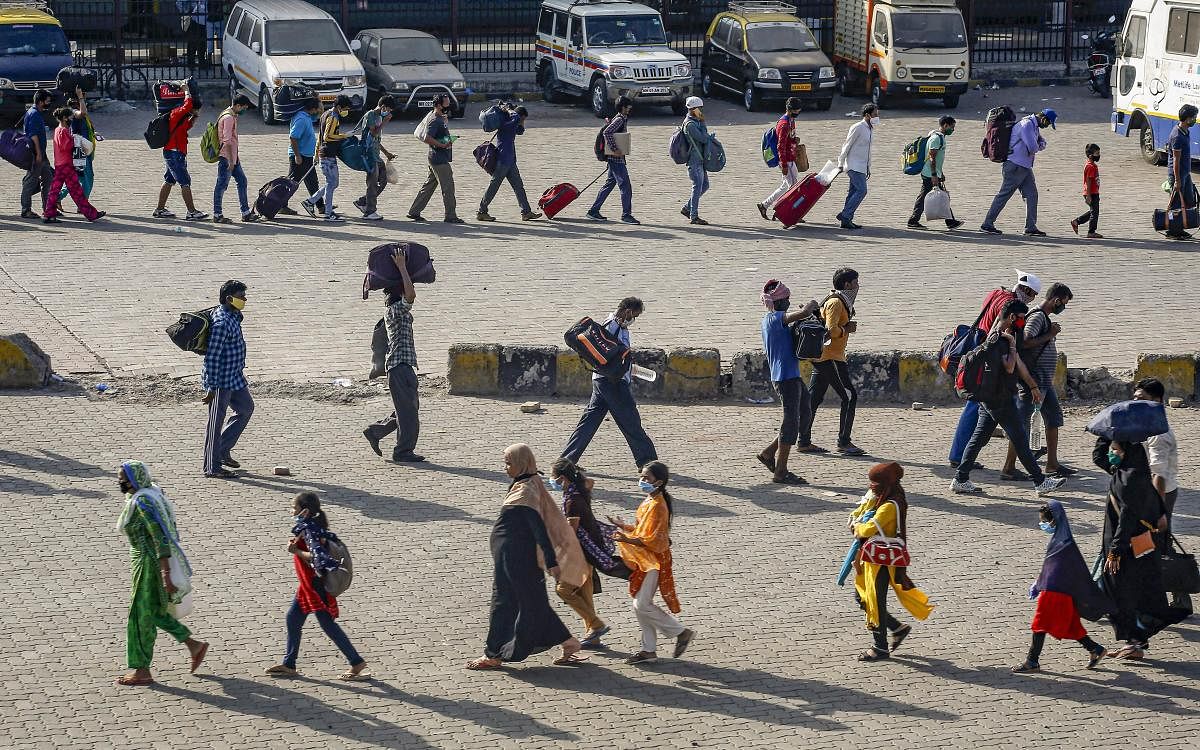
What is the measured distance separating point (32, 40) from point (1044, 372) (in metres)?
20.6

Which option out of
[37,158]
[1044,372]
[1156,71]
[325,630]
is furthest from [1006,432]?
[1156,71]

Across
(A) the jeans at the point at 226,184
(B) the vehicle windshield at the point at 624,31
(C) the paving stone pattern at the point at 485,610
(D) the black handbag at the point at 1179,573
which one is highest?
(B) the vehicle windshield at the point at 624,31

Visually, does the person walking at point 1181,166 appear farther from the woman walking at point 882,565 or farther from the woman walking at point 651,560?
the woman walking at point 651,560

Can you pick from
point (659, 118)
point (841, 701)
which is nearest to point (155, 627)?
point (841, 701)

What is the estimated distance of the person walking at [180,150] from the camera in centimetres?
1936

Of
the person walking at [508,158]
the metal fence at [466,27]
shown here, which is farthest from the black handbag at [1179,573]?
the metal fence at [466,27]

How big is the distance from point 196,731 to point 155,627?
31.0 inches

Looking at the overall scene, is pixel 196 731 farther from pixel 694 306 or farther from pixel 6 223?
pixel 6 223

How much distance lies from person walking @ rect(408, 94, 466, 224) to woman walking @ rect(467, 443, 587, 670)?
1121cm

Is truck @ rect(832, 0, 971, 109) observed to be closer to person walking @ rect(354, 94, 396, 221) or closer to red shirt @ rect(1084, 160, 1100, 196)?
red shirt @ rect(1084, 160, 1100, 196)

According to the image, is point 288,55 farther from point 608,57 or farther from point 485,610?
point 485,610

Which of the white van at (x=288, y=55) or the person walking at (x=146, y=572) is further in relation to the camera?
the white van at (x=288, y=55)

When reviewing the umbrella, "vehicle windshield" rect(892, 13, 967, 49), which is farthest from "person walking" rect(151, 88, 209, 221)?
"vehicle windshield" rect(892, 13, 967, 49)

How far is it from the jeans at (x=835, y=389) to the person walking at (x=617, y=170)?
7.74 meters
